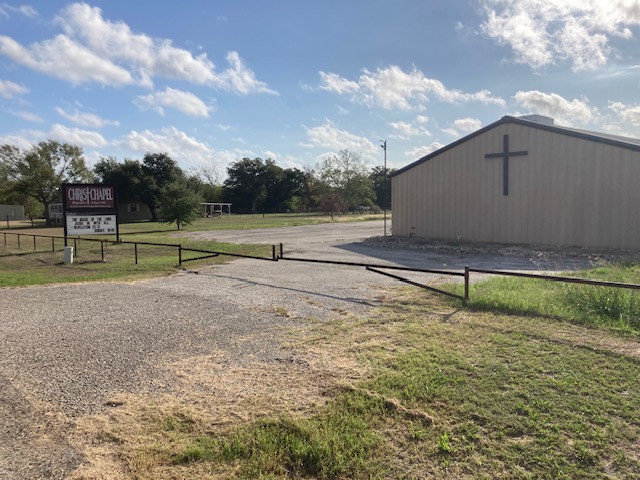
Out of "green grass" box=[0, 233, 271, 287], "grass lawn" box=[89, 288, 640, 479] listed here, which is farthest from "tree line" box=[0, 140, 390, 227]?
"grass lawn" box=[89, 288, 640, 479]

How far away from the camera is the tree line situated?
52.3 meters

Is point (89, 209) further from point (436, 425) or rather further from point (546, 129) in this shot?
point (436, 425)

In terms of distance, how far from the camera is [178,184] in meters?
37.5

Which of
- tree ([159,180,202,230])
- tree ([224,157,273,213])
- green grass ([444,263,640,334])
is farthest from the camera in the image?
tree ([224,157,273,213])

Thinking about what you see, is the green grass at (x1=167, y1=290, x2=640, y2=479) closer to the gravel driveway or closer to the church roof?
the gravel driveway

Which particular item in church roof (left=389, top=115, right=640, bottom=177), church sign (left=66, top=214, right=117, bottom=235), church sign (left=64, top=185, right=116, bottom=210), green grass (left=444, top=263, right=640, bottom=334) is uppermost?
church roof (left=389, top=115, right=640, bottom=177)

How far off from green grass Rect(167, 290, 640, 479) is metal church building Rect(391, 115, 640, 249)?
12533 millimetres

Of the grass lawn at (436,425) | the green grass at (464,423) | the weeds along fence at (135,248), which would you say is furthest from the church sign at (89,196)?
the green grass at (464,423)

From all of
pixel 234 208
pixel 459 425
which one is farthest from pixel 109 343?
pixel 234 208

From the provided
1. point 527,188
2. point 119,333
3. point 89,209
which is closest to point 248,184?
point 89,209

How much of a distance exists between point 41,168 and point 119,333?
5720 cm

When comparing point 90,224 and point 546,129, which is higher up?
point 546,129

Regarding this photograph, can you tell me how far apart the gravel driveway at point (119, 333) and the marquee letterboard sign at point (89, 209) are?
1042 cm

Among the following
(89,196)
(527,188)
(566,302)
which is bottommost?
(566,302)
